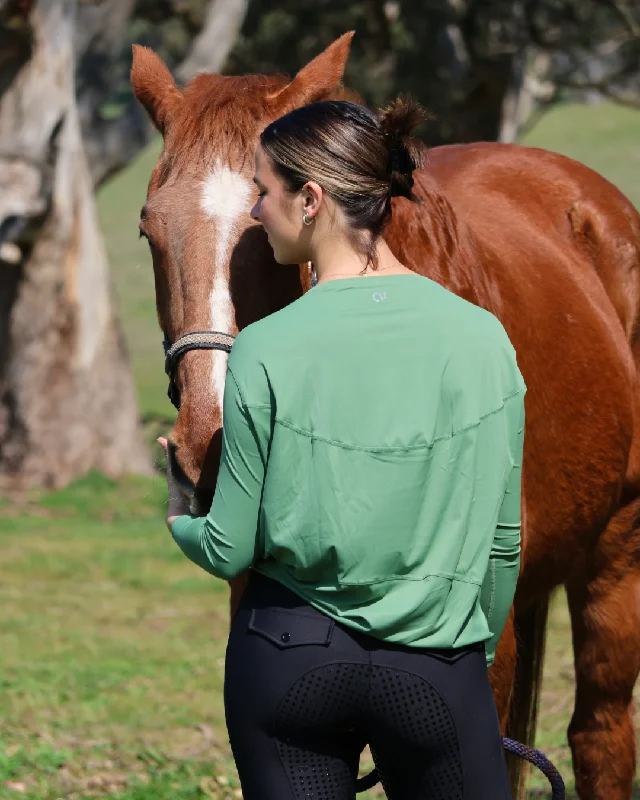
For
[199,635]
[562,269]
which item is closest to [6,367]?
[199,635]

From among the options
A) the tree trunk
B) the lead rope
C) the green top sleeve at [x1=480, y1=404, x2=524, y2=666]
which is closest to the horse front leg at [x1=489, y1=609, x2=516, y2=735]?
the lead rope

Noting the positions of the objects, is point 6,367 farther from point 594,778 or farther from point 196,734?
point 594,778

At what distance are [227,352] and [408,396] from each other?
575mm

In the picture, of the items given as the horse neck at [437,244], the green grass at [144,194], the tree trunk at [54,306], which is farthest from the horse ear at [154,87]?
the green grass at [144,194]

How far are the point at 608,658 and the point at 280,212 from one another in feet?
8.62

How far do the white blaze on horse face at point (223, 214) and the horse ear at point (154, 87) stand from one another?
1.08 ft

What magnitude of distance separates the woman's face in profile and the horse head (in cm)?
37

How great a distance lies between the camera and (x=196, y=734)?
5191 mm

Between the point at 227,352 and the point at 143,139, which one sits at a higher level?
the point at 143,139

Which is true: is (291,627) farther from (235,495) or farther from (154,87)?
(154,87)

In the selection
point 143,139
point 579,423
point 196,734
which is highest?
point 143,139

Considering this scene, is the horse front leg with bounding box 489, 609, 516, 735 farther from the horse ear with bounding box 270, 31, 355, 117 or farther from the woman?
the horse ear with bounding box 270, 31, 355, 117

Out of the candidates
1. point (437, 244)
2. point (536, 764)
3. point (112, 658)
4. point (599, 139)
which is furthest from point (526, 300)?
point (599, 139)

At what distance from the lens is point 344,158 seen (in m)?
2.05
